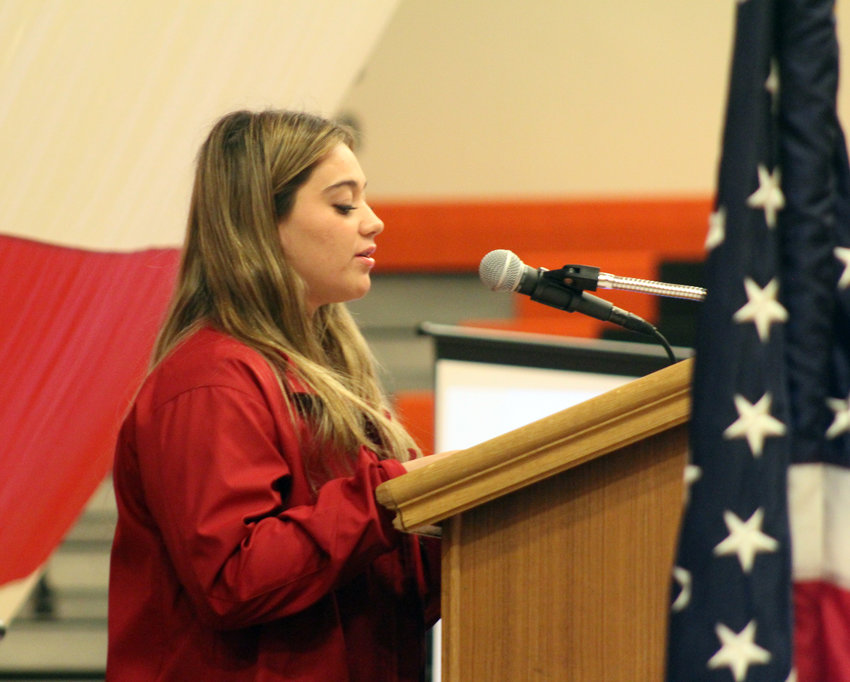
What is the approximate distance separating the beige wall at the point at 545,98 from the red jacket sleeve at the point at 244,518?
4.12 metres

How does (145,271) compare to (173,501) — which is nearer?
(173,501)

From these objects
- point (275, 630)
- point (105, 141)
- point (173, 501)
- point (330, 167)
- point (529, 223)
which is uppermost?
point (529, 223)

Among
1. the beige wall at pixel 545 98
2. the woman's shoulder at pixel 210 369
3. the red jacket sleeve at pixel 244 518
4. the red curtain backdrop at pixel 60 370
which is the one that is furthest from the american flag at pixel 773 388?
the beige wall at pixel 545 98

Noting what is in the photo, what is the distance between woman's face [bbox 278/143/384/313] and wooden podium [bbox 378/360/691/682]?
48 centimetres

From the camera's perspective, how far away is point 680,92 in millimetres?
5141

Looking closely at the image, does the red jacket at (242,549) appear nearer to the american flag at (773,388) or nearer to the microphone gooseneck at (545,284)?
the microphone gooseneck at (545,284)

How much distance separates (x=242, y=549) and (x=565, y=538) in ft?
1.20

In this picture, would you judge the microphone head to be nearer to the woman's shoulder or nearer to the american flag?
the woman's shoulder

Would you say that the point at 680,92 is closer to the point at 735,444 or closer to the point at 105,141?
the point at 105,141

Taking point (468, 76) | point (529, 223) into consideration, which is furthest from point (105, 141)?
point (468, 76)

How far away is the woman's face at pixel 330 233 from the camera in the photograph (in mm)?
1488

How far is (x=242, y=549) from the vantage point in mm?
1198

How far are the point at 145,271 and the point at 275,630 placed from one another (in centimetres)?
96

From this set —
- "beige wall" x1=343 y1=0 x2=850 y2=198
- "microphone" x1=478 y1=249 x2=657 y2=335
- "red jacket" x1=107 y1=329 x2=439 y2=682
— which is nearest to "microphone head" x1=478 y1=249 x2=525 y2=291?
"microphone" x1=478 y1=249 x2=657 y2=335
